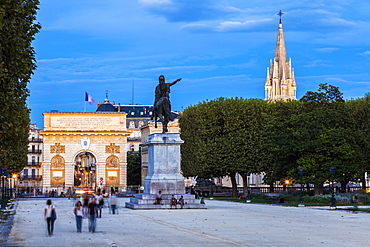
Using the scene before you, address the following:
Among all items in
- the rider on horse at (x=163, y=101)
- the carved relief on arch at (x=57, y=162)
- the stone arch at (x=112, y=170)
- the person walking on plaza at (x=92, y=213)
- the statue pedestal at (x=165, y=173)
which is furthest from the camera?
the stone arch at (x=112, y=170)

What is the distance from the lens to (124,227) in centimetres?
2864

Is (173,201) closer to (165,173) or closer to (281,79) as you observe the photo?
(165,173)

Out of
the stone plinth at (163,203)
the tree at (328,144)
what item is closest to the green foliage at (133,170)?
the tree at (328,144)

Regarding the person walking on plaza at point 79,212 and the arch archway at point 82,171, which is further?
the arch archway at point 82,171

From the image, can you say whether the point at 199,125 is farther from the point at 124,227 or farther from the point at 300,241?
the point at 300,241

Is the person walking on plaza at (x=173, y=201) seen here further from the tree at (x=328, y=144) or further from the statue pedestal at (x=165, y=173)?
the tree at (x=328, y=144)

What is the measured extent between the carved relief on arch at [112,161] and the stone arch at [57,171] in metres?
5.90

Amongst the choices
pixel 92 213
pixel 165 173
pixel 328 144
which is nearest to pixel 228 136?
pixel 328 144

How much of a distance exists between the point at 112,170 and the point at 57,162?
727cm

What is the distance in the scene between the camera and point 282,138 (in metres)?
59.9

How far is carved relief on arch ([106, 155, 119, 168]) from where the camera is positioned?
3762 inches

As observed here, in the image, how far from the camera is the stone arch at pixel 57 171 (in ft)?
306

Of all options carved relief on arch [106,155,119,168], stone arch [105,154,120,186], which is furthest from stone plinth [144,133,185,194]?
carved relief on arch [106,155,119,168]

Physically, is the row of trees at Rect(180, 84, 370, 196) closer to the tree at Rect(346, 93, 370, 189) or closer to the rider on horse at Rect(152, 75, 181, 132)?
the tree at Rect(346, 93, 370, 189)
